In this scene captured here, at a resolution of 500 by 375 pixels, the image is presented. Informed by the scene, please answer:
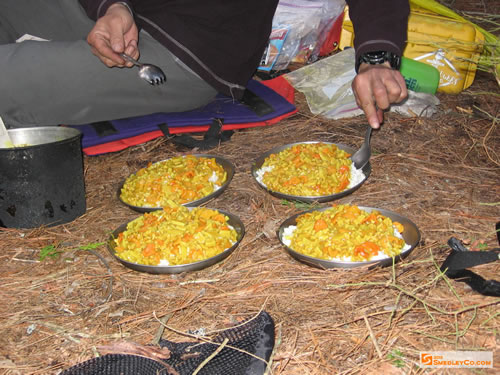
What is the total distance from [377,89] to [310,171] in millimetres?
605

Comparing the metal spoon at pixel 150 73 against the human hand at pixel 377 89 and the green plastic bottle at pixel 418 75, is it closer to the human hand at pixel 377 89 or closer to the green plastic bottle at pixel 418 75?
the human hand at pixel 377 89

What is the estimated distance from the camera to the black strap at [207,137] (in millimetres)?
3543

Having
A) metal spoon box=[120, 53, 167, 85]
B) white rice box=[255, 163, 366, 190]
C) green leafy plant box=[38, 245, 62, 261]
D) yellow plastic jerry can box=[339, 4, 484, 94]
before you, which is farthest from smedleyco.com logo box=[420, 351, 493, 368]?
yellow plastic jerry can box=[339, 4, 484, 94]

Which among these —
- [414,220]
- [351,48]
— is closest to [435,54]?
[351,48]

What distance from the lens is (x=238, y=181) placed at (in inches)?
122

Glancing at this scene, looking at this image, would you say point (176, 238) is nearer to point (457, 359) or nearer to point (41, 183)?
point (41, 183)

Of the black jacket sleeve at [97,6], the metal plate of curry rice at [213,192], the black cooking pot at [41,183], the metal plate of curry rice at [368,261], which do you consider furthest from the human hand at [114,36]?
the metal plate of curry rice at [368,261]

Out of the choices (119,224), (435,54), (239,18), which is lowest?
(119,224)

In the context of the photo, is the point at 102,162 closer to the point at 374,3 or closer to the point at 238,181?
the point at 238,181

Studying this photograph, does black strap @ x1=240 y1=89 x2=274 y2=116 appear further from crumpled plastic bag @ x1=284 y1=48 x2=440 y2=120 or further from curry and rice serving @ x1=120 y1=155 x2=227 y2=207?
curry and rice serving @ x1=120 y1=155 x2=227 y2=207

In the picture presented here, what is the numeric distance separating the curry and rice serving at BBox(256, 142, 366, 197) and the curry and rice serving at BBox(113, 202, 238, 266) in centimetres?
51

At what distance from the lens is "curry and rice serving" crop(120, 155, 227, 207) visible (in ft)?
9.04

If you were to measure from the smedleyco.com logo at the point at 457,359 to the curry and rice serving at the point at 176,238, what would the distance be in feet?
3.39

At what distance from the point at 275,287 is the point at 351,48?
2.98 m
